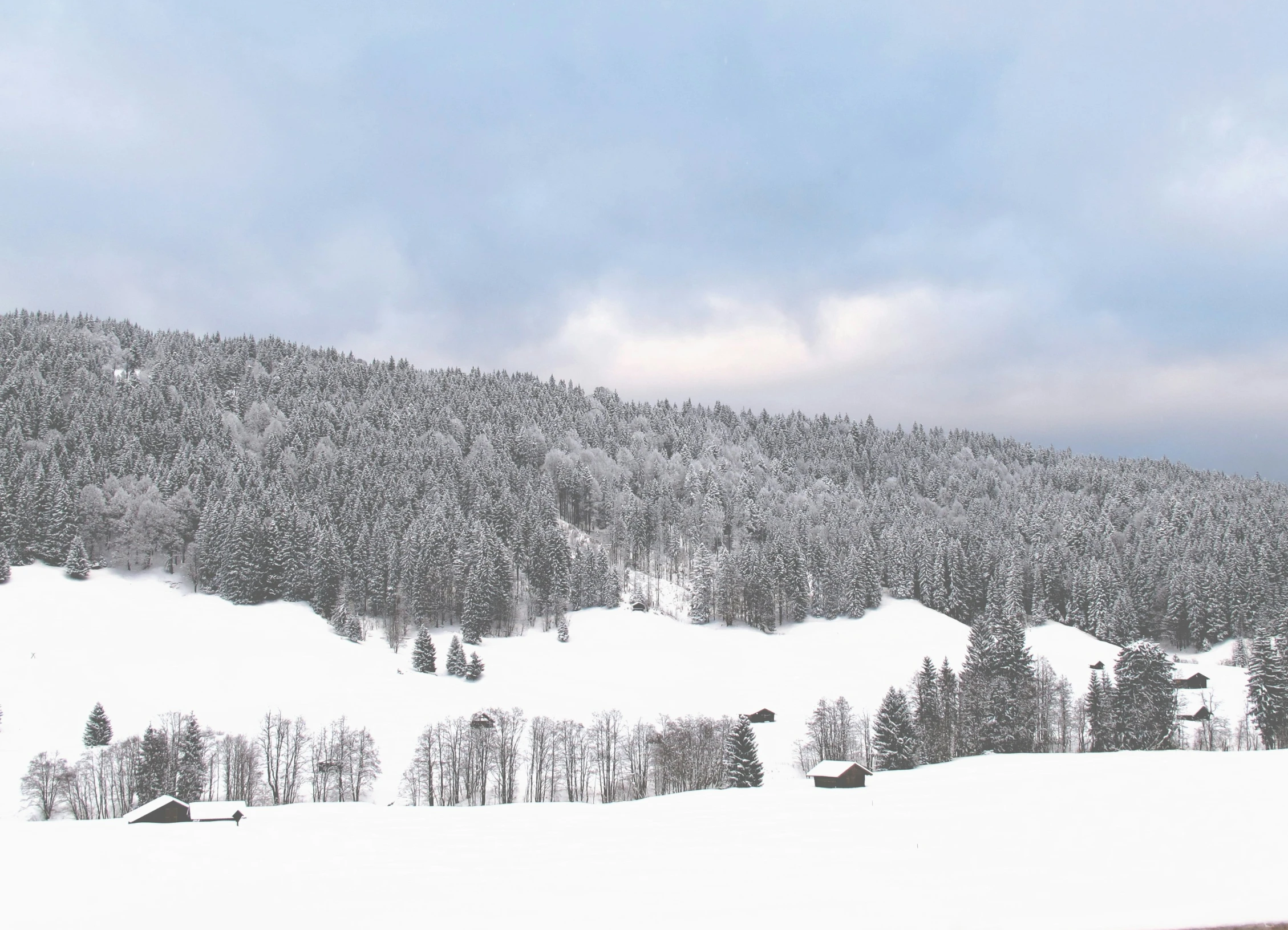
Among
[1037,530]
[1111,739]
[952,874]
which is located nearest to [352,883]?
[952,874]

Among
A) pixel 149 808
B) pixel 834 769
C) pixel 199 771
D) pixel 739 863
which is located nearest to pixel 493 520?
pixel 199 771

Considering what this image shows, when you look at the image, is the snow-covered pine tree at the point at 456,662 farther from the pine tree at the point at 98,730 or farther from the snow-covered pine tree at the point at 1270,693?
the snow-covered pine tree at the point at 1270,693

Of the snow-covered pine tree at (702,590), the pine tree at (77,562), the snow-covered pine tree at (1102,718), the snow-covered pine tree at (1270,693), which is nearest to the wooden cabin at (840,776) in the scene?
the snow-covered pine tree at (1102,718)

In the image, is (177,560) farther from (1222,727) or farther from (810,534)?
(1222,727)

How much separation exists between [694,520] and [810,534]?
23.4 meters

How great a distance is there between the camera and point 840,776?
46125mm

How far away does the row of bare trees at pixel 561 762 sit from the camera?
5850 centimetres

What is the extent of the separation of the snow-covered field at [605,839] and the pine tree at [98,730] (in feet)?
8.99

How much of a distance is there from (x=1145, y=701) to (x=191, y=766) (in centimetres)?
7751

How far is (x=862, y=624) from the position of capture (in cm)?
11244

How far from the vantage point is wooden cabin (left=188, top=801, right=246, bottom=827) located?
41.2 meters

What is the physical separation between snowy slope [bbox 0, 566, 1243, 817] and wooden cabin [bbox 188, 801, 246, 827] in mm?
15944

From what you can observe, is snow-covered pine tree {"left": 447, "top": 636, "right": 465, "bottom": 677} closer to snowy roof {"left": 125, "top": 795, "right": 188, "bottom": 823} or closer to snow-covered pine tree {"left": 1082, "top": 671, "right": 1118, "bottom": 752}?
snowy roof {"left": 125, "top": 795, "right": 188, "bottom": 823}

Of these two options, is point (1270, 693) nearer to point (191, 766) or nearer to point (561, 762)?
point (561, 762)
